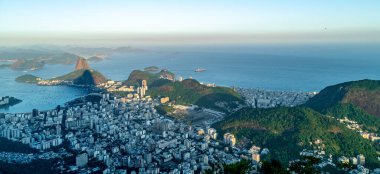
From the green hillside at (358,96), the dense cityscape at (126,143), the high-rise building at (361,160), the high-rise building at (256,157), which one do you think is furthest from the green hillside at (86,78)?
the high-rise building at (361,160)

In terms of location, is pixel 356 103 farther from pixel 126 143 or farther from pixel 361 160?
pixel 126 143

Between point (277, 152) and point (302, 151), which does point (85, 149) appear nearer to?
point (277, 152)

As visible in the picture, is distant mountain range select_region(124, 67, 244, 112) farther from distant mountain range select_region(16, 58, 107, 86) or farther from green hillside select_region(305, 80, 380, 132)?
distant mountain range select_region(16, 58, 107, 86)

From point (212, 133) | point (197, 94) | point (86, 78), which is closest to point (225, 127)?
point (212, 133)

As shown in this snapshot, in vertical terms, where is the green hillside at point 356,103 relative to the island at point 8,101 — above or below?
above

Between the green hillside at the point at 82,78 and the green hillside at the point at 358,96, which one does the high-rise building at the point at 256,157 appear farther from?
the green hillside at the point at 82,78

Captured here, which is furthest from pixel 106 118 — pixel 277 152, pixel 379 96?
pixel 379 96

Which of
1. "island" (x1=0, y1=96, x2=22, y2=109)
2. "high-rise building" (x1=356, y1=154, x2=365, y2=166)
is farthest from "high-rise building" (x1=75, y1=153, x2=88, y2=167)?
"island" (x1=0, y1=96, x2=22, y2=109)
